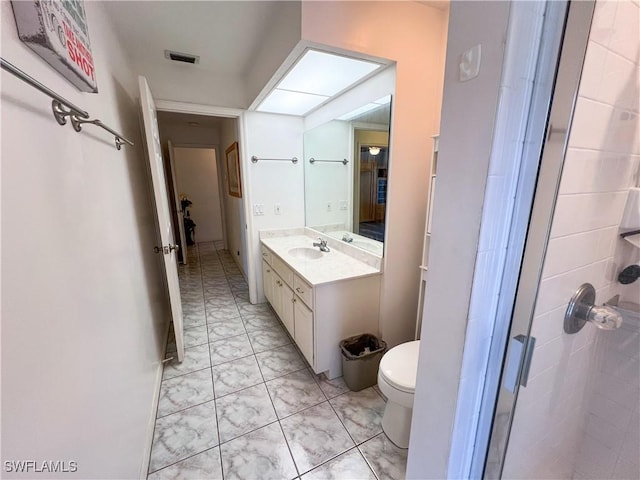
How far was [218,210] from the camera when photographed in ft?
20.2

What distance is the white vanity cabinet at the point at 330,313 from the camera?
1731 millimetres

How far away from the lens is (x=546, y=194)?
58cm

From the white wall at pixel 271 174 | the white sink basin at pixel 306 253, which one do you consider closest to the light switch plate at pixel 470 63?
the white sink basin at pixel 306 253

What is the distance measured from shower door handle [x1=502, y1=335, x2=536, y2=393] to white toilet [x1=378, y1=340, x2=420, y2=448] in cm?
65

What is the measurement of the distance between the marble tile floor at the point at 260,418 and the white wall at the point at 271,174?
1.01 meters

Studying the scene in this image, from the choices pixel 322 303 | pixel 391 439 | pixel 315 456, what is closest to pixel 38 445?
pixel 315 456

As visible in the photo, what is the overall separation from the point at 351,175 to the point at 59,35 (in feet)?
5.97

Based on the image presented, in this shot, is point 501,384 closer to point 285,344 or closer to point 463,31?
point 463,31

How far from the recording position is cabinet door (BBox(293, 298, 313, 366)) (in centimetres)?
179

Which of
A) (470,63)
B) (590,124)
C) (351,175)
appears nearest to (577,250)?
(590,124)

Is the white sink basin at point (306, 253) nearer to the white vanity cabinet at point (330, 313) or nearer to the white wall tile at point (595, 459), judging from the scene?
the white vanity cabinet at point (330, 313)

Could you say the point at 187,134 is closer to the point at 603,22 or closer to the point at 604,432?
the point at 603,22

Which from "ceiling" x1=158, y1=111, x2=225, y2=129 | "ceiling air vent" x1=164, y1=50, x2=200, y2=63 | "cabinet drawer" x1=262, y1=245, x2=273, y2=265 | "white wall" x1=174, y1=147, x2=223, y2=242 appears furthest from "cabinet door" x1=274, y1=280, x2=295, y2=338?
"white wall" x1=174, y1=147, x2=223, y2=242

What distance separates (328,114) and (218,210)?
15.0 feet
